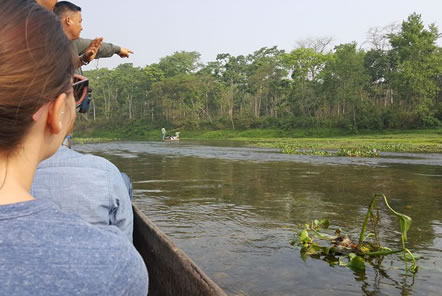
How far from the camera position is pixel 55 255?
686mm

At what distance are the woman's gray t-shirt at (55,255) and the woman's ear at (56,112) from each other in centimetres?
20

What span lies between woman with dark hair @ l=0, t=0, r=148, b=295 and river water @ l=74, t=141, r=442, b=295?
3.05 meters

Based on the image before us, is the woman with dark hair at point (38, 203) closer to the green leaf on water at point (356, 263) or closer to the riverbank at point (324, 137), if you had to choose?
the green leaf on water at point (356, 263)

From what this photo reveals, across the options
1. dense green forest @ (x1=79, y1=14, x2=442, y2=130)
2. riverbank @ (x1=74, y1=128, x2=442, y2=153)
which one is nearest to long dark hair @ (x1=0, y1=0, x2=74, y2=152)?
riverbank @ (x1=74, y1=128, x2=442, y2=153)

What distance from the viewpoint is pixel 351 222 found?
5.95 m

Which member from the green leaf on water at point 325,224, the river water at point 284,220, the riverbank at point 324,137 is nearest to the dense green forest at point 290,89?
the riverbank at point 324,137

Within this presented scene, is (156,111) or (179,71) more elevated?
(179,71)

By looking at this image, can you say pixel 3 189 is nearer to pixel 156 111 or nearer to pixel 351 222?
pixel 351 222

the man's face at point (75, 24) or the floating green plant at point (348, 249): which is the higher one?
→ the man's face at point (75, 24)

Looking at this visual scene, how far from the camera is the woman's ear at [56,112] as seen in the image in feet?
2.71

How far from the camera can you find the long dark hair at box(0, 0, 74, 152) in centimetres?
72

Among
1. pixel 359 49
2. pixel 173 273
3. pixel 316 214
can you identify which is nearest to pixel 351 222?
pixel 316 214

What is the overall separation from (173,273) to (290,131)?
142ft

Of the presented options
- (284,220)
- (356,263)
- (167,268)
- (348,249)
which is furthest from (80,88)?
(284,220)
